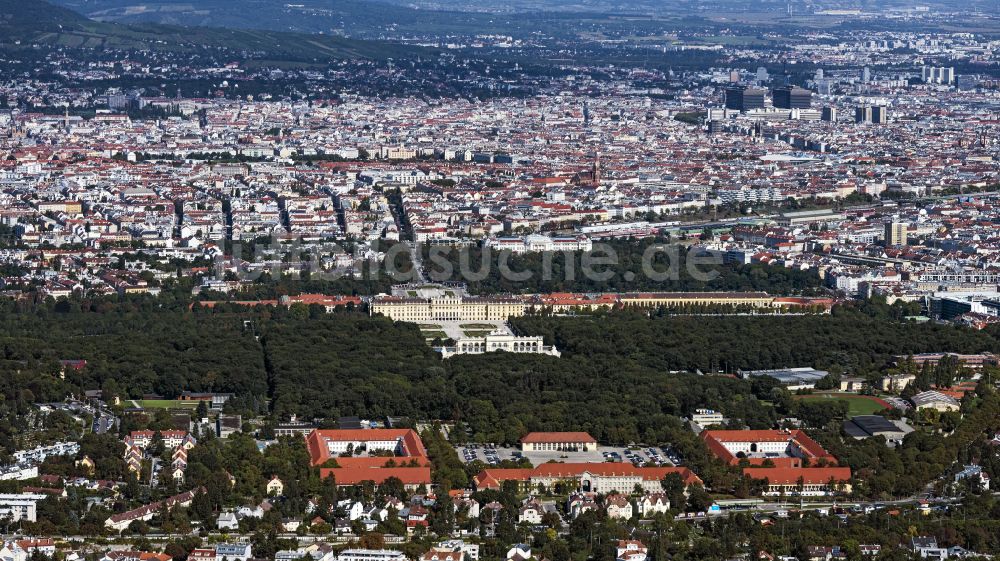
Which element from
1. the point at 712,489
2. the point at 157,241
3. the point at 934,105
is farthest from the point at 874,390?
the point at 934,105

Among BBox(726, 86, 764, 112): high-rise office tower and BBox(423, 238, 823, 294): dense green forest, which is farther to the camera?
BBox(726, 86, 764, 112): high-rise office tower

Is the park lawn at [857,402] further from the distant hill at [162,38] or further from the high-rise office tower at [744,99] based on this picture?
the distant hill at [162,38]

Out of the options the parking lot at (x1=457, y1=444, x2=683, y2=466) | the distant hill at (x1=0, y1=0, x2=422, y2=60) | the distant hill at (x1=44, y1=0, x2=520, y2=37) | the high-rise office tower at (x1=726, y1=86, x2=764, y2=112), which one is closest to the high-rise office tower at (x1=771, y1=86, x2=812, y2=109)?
the high-rise office tower at (x1=726, y1=86, x2=764, y2=112)

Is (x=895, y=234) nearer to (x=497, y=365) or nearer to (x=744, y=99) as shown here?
(x=497, y=365)

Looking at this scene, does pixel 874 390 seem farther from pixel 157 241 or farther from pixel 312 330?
pixel 157 241

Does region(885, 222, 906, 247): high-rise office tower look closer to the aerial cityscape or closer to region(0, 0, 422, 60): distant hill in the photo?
the aerial cityscape

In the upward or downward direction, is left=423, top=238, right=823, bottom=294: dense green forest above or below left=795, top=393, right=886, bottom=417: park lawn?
below
